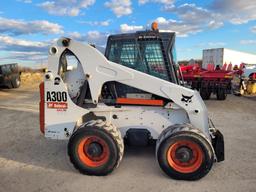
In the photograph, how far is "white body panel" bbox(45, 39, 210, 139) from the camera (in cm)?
526

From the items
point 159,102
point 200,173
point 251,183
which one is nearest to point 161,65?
point 159,102

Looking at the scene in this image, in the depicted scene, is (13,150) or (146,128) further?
(13,150)

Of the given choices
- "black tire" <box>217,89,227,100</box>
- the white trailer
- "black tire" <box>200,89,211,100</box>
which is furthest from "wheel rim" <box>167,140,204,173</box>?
the white trailer

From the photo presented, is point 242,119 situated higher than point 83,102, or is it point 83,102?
point 83,102

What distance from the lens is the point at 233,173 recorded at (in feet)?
17.0

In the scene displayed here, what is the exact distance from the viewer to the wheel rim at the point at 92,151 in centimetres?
510

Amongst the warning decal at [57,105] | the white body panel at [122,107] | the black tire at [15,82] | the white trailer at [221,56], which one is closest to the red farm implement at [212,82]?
the white body panel at [122,107]

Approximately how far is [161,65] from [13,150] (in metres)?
3.65

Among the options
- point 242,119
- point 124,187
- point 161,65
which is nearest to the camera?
point 124,187

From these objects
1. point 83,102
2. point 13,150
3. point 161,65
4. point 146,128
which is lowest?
point 13,150

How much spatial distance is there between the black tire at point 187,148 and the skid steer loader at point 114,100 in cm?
15

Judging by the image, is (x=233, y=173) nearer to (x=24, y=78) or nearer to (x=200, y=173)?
(x=200, y=173)

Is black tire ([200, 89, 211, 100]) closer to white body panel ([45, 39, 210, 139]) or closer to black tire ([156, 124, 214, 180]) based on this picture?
white body panel ([45, 39, 210, 139])

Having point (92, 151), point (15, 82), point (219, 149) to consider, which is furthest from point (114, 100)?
point (15, 82)
